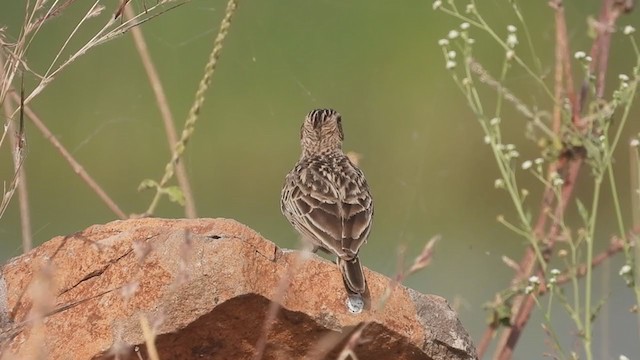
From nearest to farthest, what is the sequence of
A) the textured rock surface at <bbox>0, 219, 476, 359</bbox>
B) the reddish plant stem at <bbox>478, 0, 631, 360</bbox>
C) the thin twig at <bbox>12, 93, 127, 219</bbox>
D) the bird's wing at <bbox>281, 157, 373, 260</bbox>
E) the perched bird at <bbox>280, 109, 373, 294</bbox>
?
the textured rock surface at <bbox>0, 219, 476, 359</bbox>, the perched bird at <bbox>280, 109, 373, 294</bbox>, the bird's wing at <bbox>281, 157, 373, 260</bbox>, the thin twig at <bbox>12, 93, 127, 219</bbox>, the reddish plant stem at <bbox>478, 0, 631, 360</bbox>

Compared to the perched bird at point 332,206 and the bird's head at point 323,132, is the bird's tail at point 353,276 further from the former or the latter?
the bird's head at point 323,132

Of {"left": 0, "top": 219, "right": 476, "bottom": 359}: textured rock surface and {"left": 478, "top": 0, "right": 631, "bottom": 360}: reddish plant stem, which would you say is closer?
{"left": 0, "top": 219, "right": 476, "bottom": 359}: textured rock surface

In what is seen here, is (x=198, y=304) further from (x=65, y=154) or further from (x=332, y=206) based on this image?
(x=65, y=154)

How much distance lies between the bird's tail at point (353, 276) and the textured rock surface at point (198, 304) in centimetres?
3

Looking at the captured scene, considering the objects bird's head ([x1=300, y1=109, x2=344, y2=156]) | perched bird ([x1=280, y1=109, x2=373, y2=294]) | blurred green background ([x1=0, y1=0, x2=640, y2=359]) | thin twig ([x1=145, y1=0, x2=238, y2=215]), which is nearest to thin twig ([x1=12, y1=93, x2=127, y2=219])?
thin twig ([x1=145, y1=0, x2=238, y2=215])

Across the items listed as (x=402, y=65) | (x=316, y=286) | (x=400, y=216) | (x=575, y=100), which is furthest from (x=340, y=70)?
(x=316, y=286)

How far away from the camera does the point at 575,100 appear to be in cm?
689

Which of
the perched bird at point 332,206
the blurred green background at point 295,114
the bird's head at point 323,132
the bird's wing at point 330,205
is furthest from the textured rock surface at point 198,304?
the blurred green background at point 295,114

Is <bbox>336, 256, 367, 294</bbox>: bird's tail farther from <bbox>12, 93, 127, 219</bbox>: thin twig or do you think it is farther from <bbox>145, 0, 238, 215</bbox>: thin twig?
<bbox>12, 93, 127, 219</bbox>: thin twig

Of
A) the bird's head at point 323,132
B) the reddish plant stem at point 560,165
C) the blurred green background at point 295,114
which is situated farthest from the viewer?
the blurred green background at point 295,114

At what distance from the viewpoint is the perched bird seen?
18.4 ft

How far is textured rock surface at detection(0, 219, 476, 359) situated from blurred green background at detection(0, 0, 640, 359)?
385 centimetres

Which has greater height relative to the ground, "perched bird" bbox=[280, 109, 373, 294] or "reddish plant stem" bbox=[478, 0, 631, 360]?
"perched bird" bbox=[280, 109, 373, 294]

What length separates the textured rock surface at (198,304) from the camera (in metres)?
4.73
